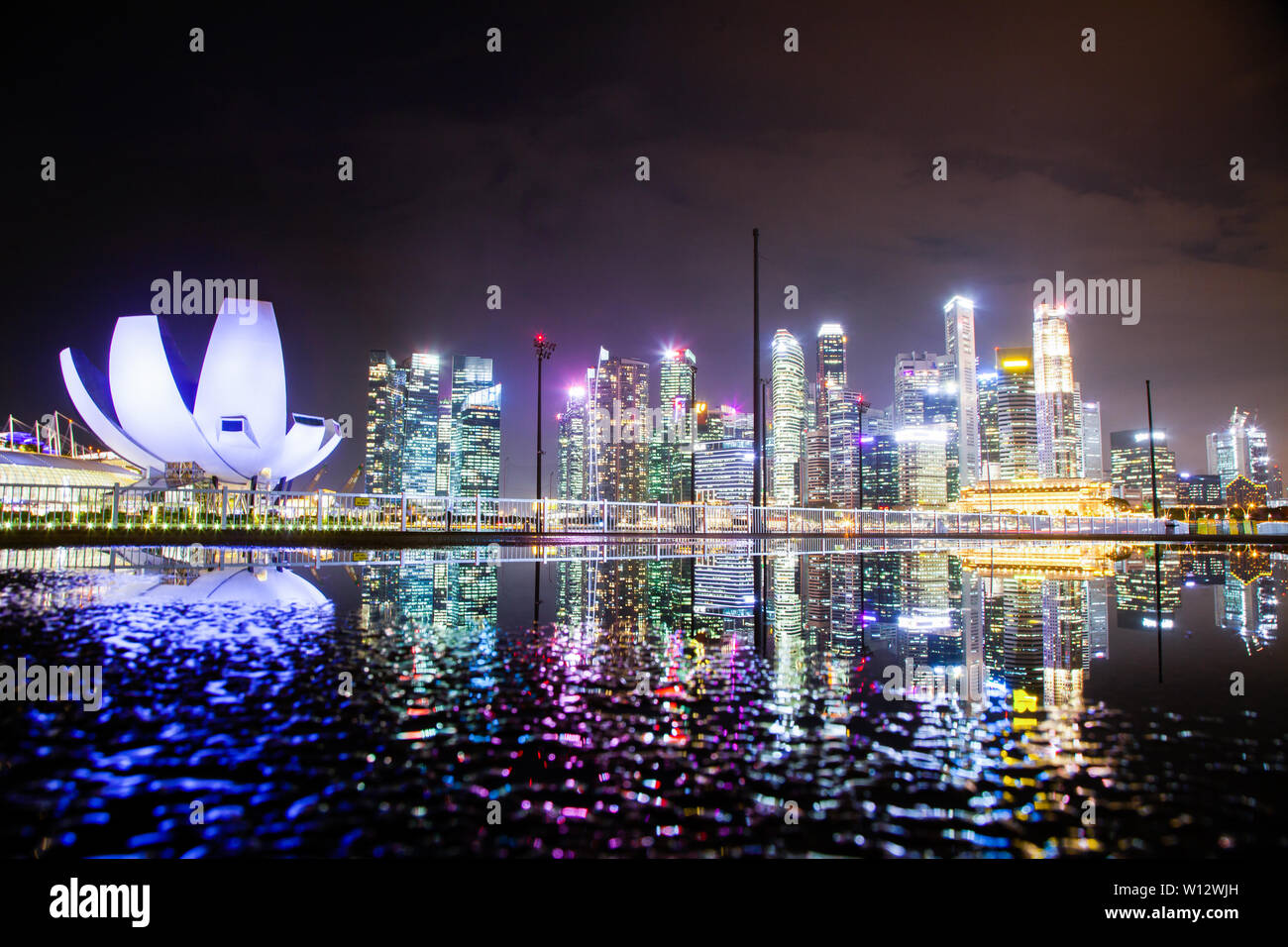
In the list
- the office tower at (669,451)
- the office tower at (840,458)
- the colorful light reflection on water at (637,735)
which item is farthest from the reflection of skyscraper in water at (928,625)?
the office tower at (840,458)

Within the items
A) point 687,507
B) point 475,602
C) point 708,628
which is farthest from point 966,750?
point 687,507

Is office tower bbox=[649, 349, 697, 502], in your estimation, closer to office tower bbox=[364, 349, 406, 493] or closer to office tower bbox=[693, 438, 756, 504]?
office tower bbox=[693, 438, 756, 504]

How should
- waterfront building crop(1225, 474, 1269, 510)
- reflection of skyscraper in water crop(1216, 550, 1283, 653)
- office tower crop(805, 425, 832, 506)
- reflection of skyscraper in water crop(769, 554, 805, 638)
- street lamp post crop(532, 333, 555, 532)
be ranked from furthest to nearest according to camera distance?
office tower crop(805, 425, 832, 506) < waterfront building crop(1225, 474, 1269, 510) < street lamp post crop(532, 333, 555, 532) < reflection of skyscraper in water crop(769, 554, 805, 638) < reflection of skyscraper in water crop(1216, 550, 1283, 653)

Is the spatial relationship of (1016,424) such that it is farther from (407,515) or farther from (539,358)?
(407,515)

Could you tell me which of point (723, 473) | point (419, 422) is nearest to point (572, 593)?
point (723, 473)

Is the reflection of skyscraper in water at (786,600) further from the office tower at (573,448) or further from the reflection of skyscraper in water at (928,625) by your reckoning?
the office tower at (573,448)

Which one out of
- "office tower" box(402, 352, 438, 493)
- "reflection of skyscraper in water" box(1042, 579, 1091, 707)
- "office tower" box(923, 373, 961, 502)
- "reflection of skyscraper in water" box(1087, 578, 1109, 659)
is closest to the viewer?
"reflection of skyscraper in water" box(1042, 579, 1091, 707)

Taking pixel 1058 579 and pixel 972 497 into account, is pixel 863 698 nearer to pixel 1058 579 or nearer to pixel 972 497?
pixel 1058 579

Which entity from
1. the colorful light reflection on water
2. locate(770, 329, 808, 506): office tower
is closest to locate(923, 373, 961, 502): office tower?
locate(770, 329, 808, 506): office tower
